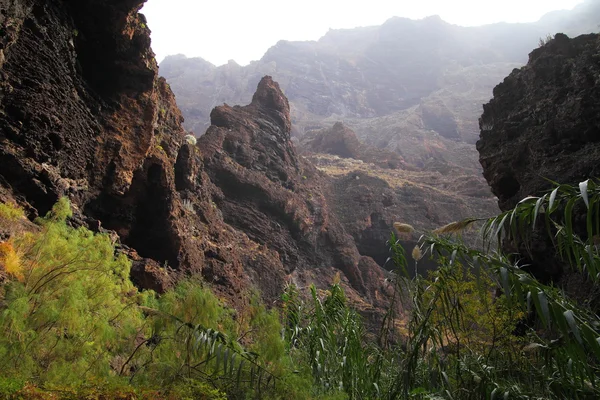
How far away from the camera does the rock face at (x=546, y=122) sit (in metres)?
9.52

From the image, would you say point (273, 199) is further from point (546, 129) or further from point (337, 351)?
point (337, 351)

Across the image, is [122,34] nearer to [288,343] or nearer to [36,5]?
[36,5]

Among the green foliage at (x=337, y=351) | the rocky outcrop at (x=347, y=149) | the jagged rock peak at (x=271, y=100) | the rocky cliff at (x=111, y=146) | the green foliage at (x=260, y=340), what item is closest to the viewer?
the green foliage at (x=260, y=340)

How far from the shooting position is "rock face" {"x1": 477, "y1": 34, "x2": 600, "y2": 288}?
31.0ft

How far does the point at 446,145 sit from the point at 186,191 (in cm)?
6120

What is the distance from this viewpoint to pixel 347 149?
179ft

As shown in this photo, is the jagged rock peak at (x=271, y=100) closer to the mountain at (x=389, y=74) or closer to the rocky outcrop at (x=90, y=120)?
the rocky outcrop at (x=90, y=120)

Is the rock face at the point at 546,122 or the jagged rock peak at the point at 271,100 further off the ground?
the jagged rock peak at the point at 271,100

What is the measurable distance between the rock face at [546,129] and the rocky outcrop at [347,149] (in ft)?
126

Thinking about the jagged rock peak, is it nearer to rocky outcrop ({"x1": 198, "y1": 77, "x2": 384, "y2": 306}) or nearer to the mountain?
rocky outcrop ({"x1": 198, "y1": 77, "x2": 384, "y2": 306})

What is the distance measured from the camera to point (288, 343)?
528 centimetres

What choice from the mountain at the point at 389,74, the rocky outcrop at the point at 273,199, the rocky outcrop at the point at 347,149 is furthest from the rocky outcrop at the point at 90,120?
the mountain at the point at 389,74

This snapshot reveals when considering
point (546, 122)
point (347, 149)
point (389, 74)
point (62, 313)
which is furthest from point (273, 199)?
point (389, 74)

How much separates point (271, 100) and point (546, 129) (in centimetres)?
2436
